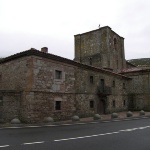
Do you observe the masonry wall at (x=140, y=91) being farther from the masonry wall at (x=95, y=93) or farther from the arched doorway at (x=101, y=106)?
the arched doorway at (x=101, y=106)

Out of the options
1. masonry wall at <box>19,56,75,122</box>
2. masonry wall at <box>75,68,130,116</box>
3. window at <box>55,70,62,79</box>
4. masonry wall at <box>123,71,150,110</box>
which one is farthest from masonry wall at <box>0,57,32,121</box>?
masonry wall at <box>123,71,150,110</box>

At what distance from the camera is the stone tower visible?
3656 centimetres

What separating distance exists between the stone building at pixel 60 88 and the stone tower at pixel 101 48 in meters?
5.83

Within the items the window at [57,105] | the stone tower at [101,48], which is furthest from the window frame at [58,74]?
the stone tower at [101,48]

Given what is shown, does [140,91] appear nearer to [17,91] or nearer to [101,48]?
[101,48]

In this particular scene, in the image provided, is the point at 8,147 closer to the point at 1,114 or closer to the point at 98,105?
the point at 1,114

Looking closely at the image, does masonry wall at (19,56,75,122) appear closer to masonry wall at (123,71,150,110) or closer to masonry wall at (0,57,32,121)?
masonry wall at (0,57,32,121)

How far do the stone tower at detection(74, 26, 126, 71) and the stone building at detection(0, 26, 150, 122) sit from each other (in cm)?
583

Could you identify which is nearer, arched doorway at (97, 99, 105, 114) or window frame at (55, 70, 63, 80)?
window frame at (55, 70, 63, 80)

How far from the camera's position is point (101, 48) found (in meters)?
37.0

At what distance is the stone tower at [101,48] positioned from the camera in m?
36.6

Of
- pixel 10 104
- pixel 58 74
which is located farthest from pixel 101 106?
pixel 10 104

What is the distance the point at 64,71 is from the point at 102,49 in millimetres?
18110

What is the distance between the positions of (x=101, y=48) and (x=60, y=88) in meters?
19.3
